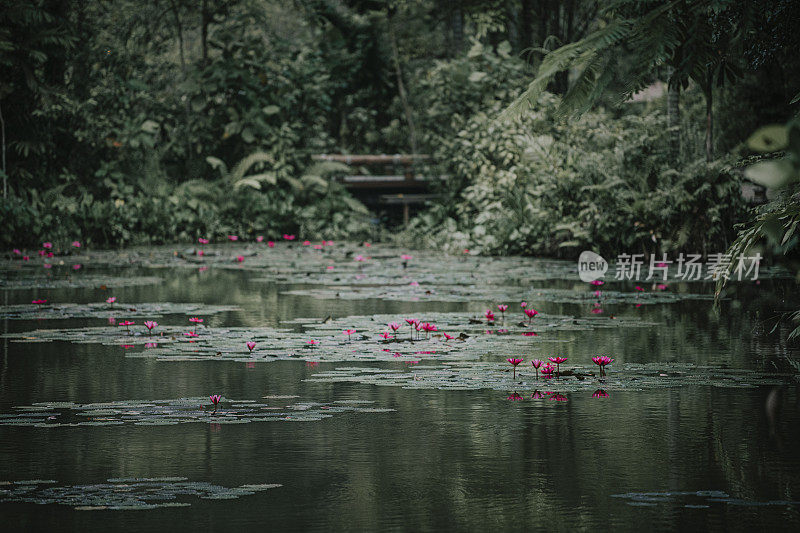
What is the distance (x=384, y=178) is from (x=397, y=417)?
23306mm

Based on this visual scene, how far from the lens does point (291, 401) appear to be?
719 centimetres

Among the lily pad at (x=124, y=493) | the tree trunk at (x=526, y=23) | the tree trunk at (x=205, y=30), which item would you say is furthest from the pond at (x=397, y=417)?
the tree trunk at (x=205, y=30)

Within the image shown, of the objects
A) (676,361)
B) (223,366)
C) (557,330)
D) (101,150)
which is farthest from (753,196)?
(101,150)

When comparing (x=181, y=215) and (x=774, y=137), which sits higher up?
(x=181, y=215)

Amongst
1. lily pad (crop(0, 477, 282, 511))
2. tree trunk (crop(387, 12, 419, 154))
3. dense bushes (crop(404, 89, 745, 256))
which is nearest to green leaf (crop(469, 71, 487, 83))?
dense bushes (crop(404, 89, 745, 256))

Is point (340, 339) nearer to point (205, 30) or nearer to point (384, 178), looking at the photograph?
point (384, 178)

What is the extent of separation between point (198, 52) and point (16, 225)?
21.8 metres

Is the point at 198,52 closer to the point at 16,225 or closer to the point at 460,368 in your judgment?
the point at 16,225

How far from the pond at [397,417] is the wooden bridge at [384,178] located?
15707 millimetres

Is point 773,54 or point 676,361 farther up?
point 773,54

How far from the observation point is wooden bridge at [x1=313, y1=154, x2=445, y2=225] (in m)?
29.0

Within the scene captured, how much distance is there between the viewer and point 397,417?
670cm

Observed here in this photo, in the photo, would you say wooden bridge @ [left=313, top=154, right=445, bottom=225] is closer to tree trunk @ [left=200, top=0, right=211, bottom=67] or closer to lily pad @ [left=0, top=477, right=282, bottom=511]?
tree trunk @ [left=200, top=0, right=211, bottom=67]

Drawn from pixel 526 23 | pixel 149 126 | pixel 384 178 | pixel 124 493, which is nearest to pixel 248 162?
pixel 149 126
